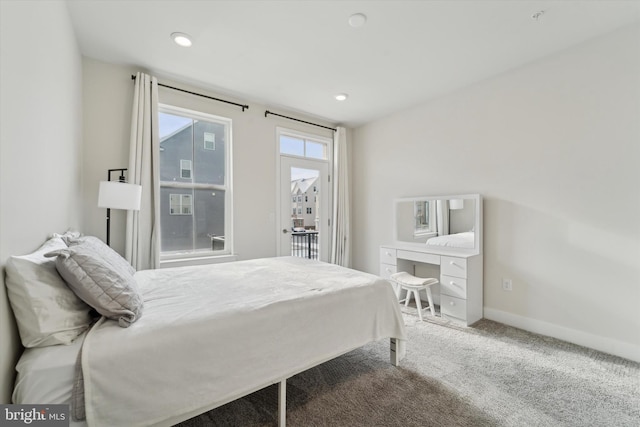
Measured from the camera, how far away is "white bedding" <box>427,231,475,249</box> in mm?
3170

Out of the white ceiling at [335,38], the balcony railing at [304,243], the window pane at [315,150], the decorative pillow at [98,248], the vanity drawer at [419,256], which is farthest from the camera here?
the window pane at [315,150]

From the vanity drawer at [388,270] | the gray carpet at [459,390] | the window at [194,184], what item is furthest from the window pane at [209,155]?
the gray carpet at [459,390]

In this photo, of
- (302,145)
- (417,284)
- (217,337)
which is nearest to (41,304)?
(217,337)

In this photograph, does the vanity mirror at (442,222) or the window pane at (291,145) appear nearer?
Answer: the vanity mirror at (442,222)

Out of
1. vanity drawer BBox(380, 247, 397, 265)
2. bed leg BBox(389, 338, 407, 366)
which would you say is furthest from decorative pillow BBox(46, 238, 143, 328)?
vanity drawer BBox(380, 247, 397, 265)

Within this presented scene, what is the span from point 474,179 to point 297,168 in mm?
2385

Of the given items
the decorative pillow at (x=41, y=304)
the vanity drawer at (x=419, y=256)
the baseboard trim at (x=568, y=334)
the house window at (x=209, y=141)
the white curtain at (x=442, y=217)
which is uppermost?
the house window at (x=209, y=141)

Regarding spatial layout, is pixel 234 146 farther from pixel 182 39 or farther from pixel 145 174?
pixel 182 39

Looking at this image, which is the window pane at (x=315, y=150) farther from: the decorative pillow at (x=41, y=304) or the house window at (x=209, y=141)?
the decorative pillow at (x=41, y=304)

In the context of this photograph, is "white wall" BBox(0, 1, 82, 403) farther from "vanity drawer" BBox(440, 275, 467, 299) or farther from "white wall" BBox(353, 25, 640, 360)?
"white wall" BBox(353, 25, 640, 360)

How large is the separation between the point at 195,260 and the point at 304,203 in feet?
5.80

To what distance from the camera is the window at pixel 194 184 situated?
10.6ft

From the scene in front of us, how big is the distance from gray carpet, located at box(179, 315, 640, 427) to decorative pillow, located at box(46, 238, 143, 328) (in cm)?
81

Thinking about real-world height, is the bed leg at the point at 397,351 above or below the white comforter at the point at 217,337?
below
